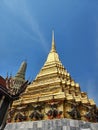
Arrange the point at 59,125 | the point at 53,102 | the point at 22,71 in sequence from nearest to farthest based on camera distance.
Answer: the point at 59,125 < the point at 53,102 < the point at 22,71

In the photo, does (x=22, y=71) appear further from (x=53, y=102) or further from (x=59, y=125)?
(x=59, y=125)

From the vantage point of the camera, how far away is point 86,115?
599 inches

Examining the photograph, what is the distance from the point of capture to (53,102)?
15906mm

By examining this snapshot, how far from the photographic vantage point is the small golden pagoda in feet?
49.9

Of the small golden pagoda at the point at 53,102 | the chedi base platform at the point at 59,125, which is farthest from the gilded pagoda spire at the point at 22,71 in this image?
the chedi base platform at the point at 59,125

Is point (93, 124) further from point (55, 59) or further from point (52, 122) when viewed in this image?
point (55, 59)

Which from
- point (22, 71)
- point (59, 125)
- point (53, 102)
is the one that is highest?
point (22, 71)

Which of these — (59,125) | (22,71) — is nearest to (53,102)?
(59,125)

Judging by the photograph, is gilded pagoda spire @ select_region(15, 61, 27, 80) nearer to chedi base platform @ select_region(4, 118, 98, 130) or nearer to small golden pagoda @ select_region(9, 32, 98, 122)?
small golden pagoda @ select_region(9, 32, 98, 122)

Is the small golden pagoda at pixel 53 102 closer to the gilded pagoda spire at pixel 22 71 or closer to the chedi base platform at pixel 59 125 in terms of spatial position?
the chedi base platform at pixel 59 125

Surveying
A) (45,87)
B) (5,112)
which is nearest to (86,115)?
(45,87)

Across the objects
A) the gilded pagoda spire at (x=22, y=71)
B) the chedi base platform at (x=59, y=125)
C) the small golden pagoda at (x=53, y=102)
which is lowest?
the chedi base platform at (x=59, y=125)

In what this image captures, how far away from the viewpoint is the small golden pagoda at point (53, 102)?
1521 cm

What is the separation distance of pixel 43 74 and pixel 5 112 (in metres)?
7.22
